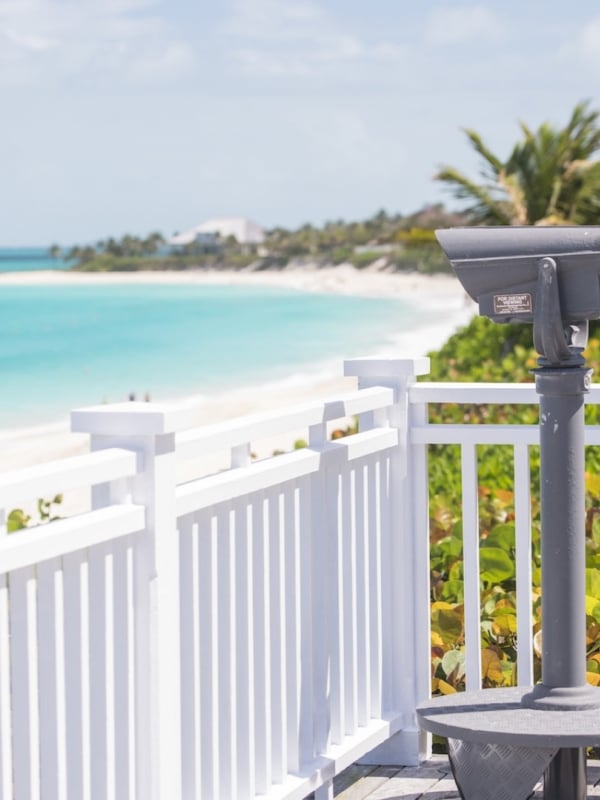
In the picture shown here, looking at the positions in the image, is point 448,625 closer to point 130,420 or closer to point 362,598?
point 362,598

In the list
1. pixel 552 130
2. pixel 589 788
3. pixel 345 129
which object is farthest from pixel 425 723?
pixel 345 129

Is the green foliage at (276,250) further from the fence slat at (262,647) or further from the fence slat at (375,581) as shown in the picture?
the fence slat at (262,647)

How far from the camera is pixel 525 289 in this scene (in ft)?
10.3

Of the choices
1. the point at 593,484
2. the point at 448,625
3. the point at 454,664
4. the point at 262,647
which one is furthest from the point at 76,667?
the point at 593,484

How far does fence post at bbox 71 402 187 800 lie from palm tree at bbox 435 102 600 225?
24273 millimetres

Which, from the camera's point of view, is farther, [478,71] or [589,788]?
[478,71]

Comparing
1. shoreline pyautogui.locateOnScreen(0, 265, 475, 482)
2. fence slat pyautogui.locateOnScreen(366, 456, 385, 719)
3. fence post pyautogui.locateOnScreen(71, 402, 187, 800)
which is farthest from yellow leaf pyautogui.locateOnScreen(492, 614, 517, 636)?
fence post pyautogui.locateOnScreen(71, 402, 187, 800)

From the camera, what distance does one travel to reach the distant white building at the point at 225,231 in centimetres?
9606

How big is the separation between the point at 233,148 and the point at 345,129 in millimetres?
13016

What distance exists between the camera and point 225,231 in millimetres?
97188

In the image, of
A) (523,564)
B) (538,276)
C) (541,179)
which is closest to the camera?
(538,276)

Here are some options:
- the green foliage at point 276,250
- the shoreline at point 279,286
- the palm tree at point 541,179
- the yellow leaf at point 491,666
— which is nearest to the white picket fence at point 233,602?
the yellow leaf at point 491,666

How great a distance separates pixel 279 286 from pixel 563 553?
84.1m

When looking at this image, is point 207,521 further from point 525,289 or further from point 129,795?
point 525,289
